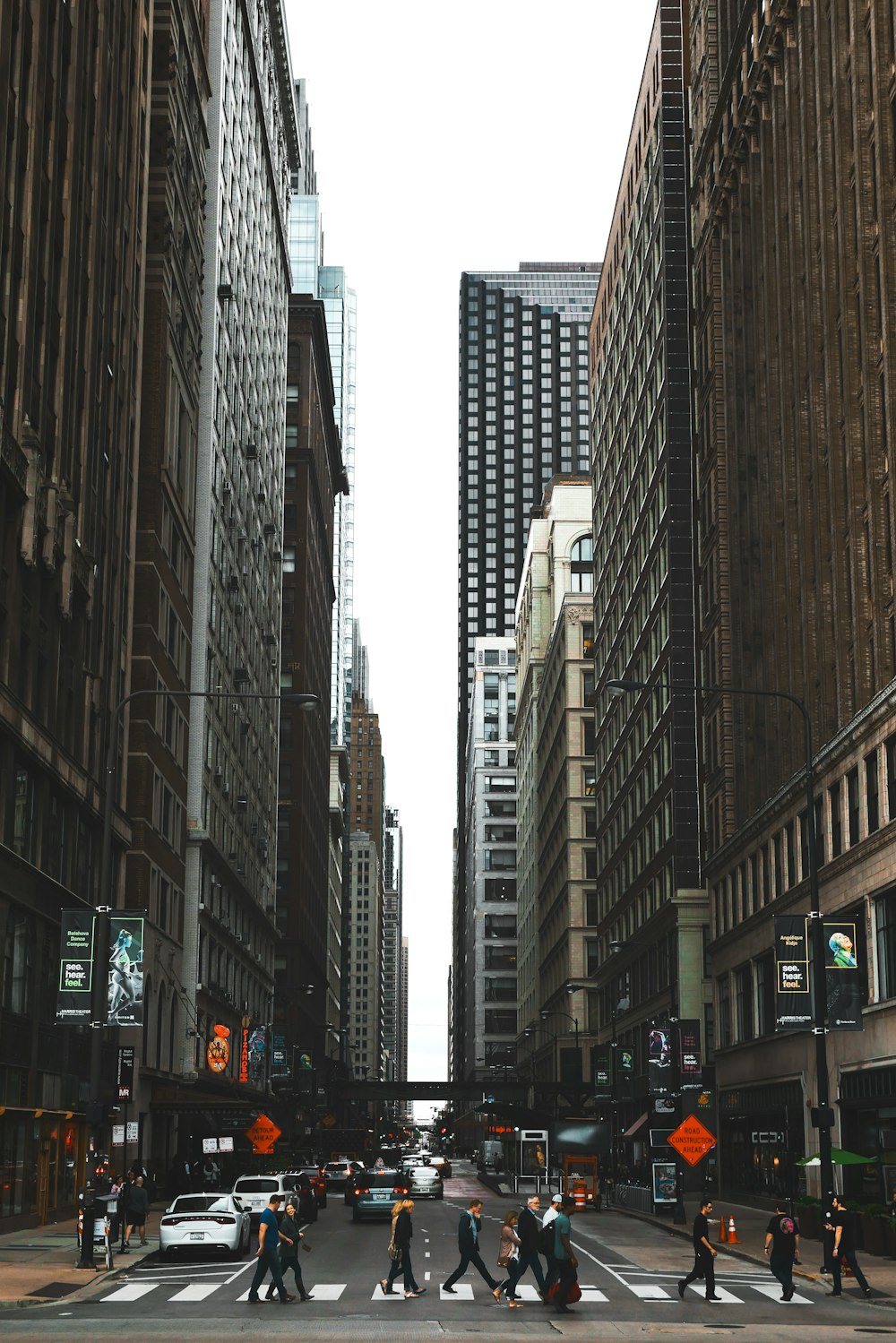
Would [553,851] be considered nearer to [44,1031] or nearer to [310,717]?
[310,717]

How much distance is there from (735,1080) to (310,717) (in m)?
80.4

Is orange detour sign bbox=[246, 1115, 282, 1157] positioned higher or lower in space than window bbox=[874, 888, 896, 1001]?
lower

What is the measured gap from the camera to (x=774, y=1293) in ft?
104

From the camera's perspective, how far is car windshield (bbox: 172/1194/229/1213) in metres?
37.8

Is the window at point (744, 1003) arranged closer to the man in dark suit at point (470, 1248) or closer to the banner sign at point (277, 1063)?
the banner sign at point (277, 1063)

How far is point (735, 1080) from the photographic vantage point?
7050 centimetres

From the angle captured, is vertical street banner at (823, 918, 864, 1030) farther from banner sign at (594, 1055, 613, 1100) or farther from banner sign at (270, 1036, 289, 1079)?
banner sign at (270, 1036, 289, 1079)

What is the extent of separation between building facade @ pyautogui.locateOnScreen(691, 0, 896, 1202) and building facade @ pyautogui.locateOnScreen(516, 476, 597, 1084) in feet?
162

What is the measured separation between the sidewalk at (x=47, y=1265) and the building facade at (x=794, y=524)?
67.4 feet

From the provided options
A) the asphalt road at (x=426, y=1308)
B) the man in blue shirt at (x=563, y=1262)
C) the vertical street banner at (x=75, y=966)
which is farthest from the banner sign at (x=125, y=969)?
the man in blue shirt at (x=563, y=1262)

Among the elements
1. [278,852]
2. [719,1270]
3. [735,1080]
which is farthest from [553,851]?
[719,1270]

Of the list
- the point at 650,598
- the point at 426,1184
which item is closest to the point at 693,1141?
the point at 426,1184

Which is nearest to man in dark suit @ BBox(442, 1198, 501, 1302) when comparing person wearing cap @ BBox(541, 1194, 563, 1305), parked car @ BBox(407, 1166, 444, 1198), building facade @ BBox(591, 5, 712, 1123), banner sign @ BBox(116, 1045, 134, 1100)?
person wearing cap @ BBox(541, 1194, 563, 1305)

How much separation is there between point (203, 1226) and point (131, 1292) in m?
6.59
